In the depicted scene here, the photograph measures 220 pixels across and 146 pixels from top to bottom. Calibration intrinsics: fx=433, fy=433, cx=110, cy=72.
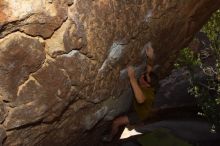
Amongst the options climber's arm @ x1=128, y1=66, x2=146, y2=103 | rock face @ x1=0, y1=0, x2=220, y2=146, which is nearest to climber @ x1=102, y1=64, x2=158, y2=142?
climber's arm @ x1=128, y1=66, x2=146, y2=103

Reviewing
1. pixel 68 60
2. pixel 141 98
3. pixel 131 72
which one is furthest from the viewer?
pixel 141 98

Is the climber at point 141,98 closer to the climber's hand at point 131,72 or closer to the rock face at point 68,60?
the climber's hand at point 131,72

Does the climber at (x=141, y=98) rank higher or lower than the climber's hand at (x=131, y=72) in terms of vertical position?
lower

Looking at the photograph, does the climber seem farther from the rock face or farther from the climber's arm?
the rock face

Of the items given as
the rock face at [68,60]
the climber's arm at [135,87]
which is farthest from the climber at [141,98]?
the rock face at [68,60]

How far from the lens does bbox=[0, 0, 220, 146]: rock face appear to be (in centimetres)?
452

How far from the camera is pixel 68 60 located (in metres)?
4.96

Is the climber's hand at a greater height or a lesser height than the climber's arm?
greater

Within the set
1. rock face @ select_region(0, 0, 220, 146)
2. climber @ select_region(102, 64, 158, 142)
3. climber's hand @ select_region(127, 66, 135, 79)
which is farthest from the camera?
climber @ select_region(102, 64, 158, 142)

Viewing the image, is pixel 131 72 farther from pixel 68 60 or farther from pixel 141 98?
pixel 68 60

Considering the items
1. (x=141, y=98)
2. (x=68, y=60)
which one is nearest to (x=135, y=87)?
(x=141, y=98)

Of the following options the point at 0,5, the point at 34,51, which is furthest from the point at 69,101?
the point at 0,5

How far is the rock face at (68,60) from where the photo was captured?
452 cm

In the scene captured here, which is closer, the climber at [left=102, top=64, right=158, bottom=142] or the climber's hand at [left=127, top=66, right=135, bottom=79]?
the climber's hand at [left=127, top=66, right=135, bottom=79]
